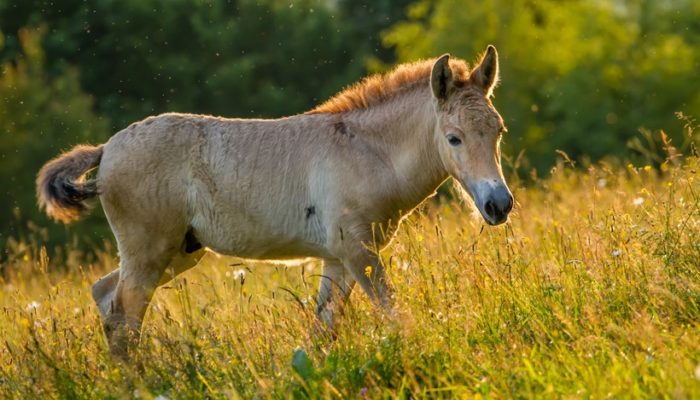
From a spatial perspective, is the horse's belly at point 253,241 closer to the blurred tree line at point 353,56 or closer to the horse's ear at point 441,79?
the horse's ear at point 441,79

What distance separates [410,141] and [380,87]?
0.55 m

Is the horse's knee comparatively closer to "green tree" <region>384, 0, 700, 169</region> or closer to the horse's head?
the horse's head

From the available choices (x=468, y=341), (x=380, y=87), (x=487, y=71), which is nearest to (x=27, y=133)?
(x=380, y=87)

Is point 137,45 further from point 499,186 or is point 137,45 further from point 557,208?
point 499,186

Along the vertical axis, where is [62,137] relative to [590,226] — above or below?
below

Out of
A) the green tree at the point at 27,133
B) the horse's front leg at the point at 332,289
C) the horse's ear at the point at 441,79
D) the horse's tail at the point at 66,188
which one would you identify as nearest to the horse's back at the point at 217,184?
the horse's tail at the point at 66,188

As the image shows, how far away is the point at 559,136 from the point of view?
40.3 meters

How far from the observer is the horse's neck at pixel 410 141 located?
22.9 ft

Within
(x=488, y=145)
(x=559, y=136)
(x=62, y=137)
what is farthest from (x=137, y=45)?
(x=488, y=145)

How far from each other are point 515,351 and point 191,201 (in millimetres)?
3026

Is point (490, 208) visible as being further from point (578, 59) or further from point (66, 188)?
point (578, 59)

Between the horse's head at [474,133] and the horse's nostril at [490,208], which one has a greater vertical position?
the horse's head at [474,133]

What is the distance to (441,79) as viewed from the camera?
679cm

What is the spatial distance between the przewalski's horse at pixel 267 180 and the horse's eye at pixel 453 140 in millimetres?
200
